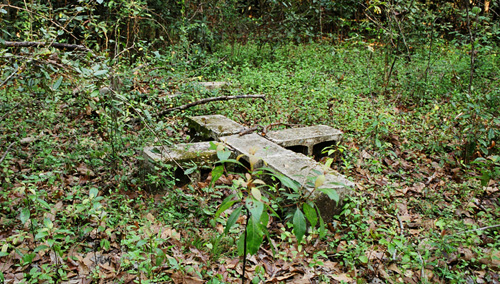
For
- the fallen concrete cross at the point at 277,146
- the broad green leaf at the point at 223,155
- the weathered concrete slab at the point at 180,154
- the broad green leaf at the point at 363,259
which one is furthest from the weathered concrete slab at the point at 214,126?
the broad green leaf at the point at 223,155

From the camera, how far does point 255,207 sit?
74.1 inches

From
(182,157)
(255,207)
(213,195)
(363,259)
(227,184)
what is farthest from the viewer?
(227,184)

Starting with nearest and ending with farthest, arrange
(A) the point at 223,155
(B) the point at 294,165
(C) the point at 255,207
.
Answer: (C) the point at 255,207
(A) the point at 223,155
(B) the point at 294,165

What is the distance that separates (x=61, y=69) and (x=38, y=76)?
0.70 ft

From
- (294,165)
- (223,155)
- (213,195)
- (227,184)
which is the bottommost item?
(227,184)

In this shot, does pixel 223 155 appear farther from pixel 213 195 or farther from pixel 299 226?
pixel 213 195

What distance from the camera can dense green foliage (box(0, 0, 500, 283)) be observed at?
280 cm

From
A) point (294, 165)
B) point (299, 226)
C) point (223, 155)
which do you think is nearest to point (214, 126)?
point (294, 165)

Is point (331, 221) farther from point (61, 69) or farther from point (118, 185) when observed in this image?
point (61, 69)

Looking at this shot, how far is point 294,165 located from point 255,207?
2.03 m

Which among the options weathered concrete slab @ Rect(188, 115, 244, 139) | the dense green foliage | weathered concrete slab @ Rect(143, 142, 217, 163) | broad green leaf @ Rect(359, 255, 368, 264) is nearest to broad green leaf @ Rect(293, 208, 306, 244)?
the dense green foliage

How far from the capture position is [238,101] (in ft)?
20.2

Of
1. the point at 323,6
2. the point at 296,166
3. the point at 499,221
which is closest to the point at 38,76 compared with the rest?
the point at 296,166

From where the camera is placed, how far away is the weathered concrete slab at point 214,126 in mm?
4824
